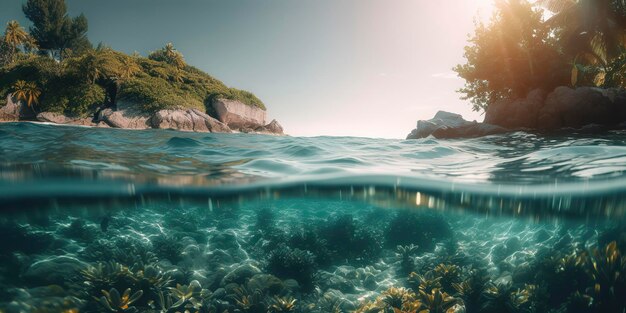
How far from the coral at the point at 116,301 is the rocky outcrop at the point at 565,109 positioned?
21.5 m

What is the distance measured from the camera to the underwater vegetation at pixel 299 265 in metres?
6.17

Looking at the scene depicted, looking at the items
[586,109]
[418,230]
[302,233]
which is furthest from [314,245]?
[586,109]

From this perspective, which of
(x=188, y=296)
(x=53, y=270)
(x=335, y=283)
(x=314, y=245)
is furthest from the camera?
(x=314, y=245)

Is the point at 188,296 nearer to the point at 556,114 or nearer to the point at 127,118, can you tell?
the point at 556,114

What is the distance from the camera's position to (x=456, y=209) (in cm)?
911

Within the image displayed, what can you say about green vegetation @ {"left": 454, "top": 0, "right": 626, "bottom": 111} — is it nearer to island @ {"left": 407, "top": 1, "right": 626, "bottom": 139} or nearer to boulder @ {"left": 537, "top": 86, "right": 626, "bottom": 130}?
island @ {"left": 407, "top": 1, "right": 626, "bottom": 139}

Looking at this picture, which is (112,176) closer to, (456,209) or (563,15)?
(456,209)

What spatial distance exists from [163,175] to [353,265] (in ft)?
17.4

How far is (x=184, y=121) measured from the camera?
32.2 meters

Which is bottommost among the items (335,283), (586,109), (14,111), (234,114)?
(335,283)

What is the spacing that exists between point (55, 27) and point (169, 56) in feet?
70.5

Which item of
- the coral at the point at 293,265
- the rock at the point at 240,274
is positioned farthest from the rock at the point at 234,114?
the rock at the point at 240,274

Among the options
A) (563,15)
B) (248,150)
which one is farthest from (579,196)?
(563,15)

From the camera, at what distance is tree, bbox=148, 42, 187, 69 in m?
51.5
